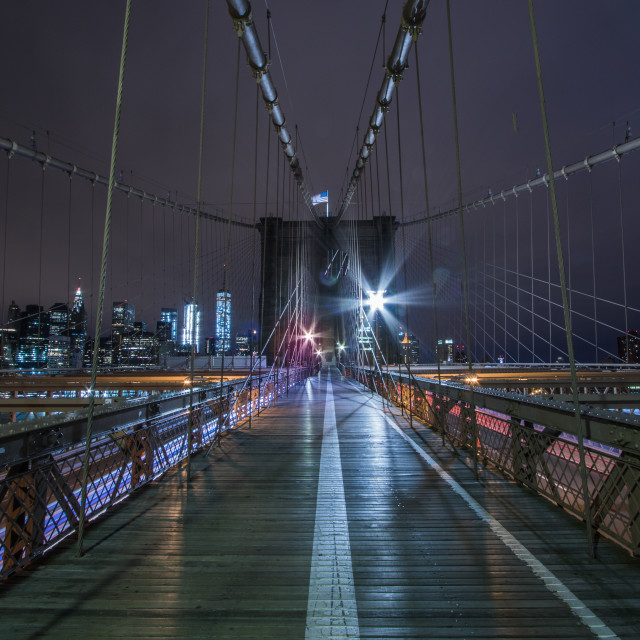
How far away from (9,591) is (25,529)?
442 millimetres

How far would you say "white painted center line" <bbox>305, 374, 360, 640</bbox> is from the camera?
6.59ft

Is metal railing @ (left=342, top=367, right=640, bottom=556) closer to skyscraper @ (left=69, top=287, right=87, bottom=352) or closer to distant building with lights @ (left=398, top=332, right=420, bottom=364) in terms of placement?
distant building with lights @ (left=398, top=332, right=420, bottom=364)

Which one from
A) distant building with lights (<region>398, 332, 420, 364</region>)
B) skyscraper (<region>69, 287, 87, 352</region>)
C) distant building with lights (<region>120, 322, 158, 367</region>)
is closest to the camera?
distant building with lights (<region>398, 332, 420, 364</region>)

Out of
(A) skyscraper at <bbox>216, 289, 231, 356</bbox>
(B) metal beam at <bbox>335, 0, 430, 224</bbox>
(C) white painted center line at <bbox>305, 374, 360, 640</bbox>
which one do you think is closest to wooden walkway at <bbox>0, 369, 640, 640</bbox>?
(C) white painted center line at <bbox>305, 374, 360, 640</bbox>

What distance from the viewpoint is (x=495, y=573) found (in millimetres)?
2467

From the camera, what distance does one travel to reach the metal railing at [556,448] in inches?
105

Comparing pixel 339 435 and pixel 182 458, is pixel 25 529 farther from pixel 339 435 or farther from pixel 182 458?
pixel 339 435

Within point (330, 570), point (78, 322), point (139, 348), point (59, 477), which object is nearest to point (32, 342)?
point (139, 348)

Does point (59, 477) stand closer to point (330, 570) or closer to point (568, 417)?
point (330, 570)

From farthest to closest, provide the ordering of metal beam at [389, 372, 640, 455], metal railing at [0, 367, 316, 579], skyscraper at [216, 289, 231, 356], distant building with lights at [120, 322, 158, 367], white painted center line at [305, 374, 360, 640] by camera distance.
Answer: distant building with lights at [120, 322, 158, 367], skyscraper at [216, 289, 231, 356], metal beam at [389, 372, 640, 455], metal railing at [0, 367, 316, 579], white painted center line at [305, 374, 360, 640]

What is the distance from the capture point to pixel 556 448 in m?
3.80

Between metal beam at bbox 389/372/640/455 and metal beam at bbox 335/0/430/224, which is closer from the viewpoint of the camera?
metal beam at bbox 389/372/640/455

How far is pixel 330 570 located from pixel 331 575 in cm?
5

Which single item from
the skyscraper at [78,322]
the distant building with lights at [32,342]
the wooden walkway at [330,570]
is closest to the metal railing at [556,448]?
the wooden walkway at [330,570]
